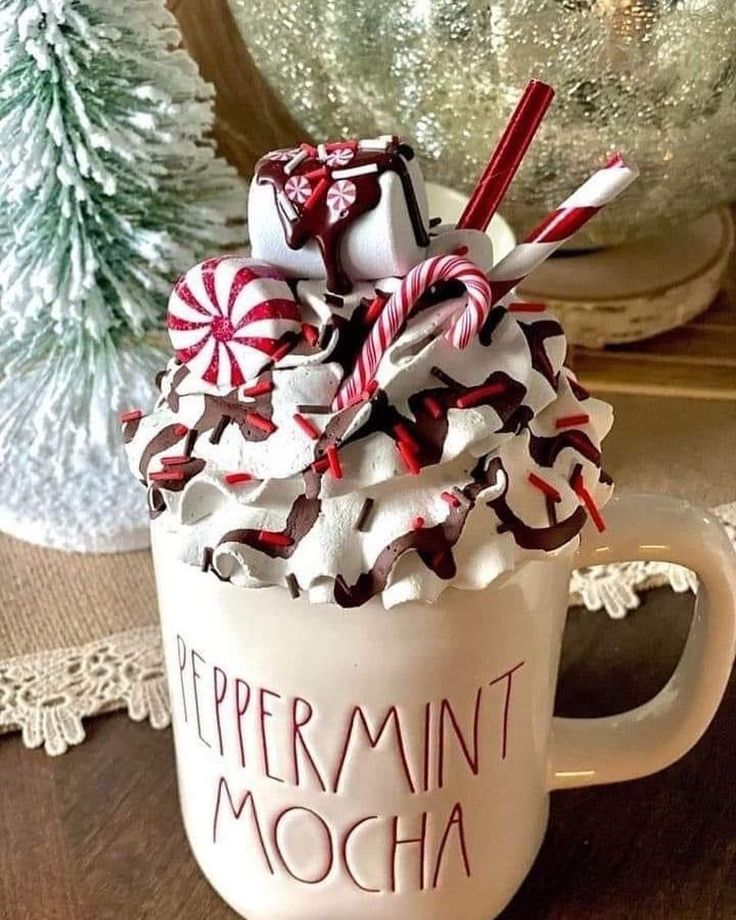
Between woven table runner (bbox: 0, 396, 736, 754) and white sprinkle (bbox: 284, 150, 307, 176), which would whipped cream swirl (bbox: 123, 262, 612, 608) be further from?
woven table runner (bbox: 0, 396, 736, 754)

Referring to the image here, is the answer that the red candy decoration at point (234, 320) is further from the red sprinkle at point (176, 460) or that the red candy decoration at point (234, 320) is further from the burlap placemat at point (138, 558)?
the burlap placemat at point (138, 558)

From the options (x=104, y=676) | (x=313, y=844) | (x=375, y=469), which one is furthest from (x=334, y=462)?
(x=104, y=676)

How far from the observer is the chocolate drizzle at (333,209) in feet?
1.10

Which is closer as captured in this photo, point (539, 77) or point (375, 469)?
point (375, 469)

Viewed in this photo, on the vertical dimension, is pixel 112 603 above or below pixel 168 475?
below

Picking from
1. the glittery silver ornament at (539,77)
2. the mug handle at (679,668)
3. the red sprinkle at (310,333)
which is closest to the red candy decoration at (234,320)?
the red sprinkle at (310,333)

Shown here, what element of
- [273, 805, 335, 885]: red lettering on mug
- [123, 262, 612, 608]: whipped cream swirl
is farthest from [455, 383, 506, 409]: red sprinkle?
[273, 805, 335, 885]: red lettering on mug

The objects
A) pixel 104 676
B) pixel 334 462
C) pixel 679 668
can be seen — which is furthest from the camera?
pixel 104 676

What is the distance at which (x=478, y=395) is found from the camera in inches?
13.0

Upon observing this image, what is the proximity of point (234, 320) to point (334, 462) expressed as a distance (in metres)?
0.05

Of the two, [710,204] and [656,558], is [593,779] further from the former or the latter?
[710,204]

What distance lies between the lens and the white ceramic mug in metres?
0.34

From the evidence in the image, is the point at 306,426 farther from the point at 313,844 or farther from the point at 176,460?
the point at 313,844

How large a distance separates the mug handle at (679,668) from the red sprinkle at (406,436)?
0.26 ft
